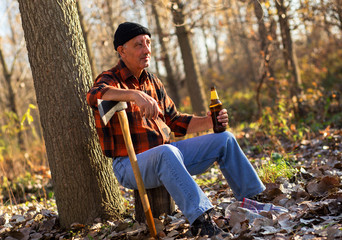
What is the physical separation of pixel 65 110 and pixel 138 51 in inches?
34.0

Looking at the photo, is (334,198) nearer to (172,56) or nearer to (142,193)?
(142,193)

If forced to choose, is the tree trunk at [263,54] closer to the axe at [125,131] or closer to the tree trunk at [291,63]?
the tree trunk at [291,63]

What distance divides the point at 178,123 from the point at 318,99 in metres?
5.16

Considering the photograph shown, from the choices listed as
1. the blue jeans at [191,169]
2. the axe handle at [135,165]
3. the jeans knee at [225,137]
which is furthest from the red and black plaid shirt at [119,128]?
the jeans knee at [225,137]

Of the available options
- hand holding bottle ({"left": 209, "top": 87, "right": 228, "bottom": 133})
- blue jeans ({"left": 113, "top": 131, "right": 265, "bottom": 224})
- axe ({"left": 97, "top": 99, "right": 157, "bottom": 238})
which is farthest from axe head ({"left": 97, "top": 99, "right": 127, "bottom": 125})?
hand holding bottle ({"left": 209, "top": 87, "right": 228, "bottom": 133})

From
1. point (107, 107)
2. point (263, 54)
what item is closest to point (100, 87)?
point (107, 107)

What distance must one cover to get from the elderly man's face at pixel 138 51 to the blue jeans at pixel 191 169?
31.9 inches

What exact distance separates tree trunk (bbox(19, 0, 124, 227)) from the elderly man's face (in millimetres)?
524

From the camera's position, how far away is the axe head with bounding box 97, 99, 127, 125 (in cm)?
254

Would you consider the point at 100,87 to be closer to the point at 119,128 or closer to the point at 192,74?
the point at 119,128

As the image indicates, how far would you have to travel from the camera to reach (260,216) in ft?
8.91

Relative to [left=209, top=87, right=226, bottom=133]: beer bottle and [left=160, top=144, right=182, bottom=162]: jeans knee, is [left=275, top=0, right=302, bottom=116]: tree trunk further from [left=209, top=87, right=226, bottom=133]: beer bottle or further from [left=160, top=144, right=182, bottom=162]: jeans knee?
[left=160, top=144, right=182, bottom=162]: jeans knee

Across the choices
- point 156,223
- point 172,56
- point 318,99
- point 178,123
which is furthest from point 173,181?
point 172,56

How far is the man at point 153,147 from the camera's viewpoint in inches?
103
